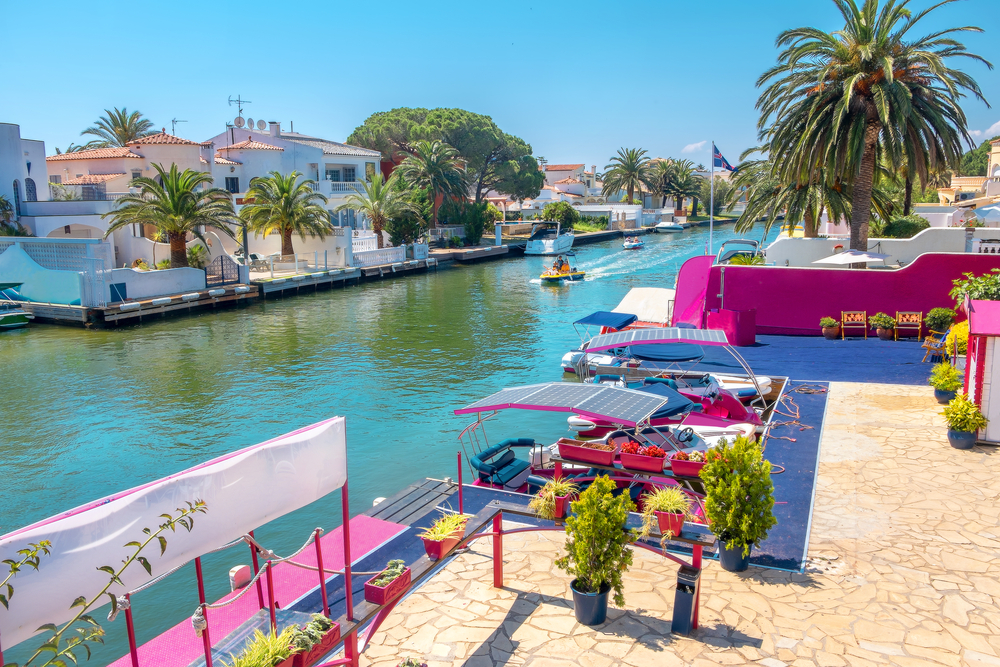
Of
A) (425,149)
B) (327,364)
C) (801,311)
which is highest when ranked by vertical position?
(425,149)

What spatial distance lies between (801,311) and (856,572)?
658 inches

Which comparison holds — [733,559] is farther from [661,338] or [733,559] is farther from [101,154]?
[101,154]

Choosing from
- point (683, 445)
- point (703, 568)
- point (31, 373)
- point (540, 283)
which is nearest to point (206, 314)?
point (31, 373)

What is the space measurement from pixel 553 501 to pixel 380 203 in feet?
161

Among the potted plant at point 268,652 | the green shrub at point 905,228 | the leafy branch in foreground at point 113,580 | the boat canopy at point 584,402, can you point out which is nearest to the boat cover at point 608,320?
the boat canopy at point 584,402

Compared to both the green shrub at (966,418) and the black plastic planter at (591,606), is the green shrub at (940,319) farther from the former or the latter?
the black plastic planter at (591,606)

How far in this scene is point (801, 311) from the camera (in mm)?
23875

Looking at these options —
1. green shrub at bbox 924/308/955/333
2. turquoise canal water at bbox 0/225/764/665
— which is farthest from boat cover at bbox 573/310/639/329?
green shrub at bbox 924/308/955/333

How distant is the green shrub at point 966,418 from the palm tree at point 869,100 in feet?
46.2

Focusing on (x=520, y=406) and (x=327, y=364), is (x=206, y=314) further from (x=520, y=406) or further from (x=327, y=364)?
(x=520, y=406)

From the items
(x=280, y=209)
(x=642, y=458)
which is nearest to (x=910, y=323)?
(x=642, y=458)

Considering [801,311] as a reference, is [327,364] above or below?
below

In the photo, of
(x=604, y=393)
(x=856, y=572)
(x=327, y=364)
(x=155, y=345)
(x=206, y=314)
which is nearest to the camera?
(x=856, y=572)

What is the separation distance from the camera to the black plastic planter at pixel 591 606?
743 centimetres
